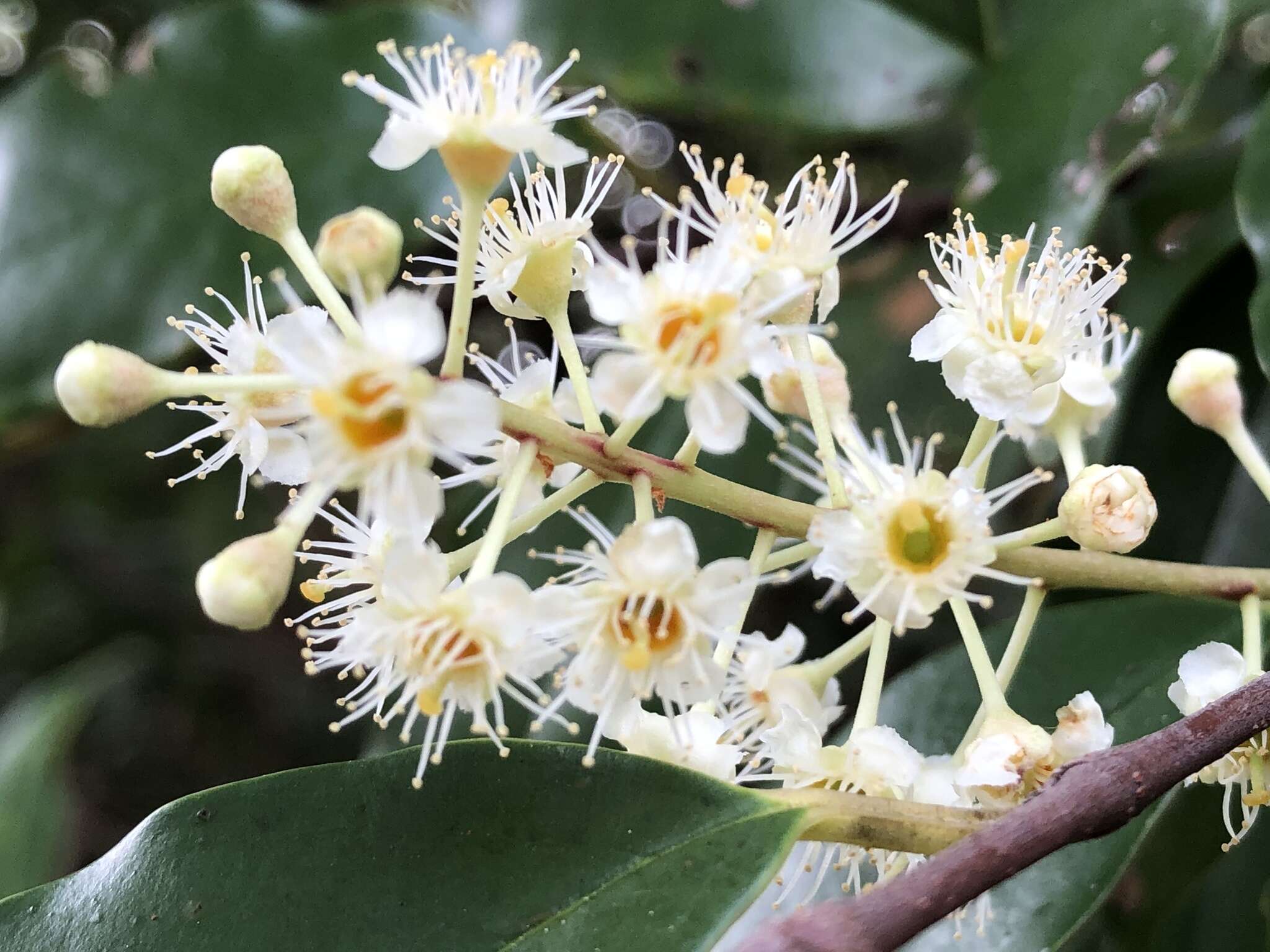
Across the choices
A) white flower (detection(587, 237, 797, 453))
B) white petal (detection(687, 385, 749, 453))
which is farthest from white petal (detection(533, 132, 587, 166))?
white petal (detection(687, 385, 749, 453))

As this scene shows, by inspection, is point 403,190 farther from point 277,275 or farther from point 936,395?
point 277,275

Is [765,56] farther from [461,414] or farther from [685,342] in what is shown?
[461,414]

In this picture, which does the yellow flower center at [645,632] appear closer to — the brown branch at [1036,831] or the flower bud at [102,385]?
the brown branch at [1036,831]

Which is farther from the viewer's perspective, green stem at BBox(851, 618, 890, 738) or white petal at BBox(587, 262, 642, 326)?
green stem at BBox(851, 618, 890, 738)

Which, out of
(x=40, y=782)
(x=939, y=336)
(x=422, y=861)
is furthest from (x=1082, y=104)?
(x=40, y=782)

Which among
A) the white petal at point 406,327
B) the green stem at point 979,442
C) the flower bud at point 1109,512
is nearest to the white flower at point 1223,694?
the flower bud at point 1109,512

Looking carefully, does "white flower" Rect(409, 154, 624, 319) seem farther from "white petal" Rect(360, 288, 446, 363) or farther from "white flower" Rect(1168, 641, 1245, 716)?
"white flower" Rect(1168, 641, 1245, 716)

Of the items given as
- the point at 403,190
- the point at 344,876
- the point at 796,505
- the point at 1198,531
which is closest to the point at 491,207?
the point at 796,505
